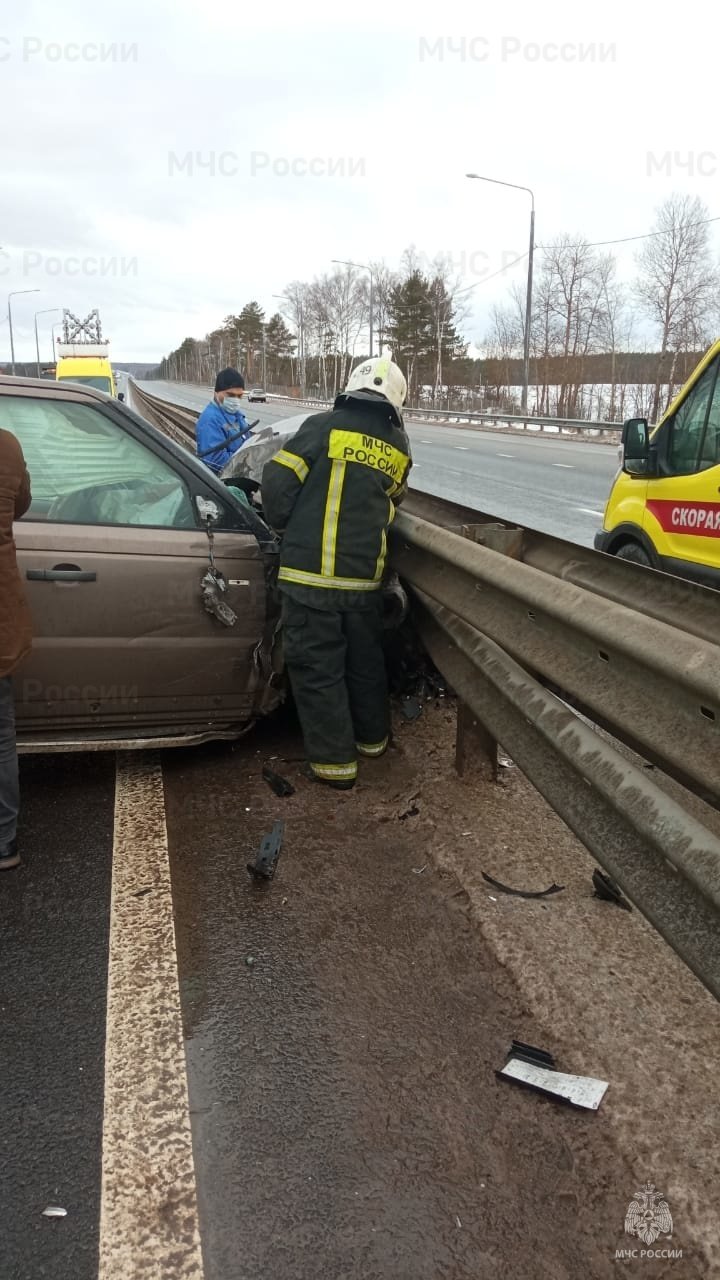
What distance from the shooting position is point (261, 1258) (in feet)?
5.55

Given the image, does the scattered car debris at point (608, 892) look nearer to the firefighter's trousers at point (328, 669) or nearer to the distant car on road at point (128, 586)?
the firefighter's trousers at point (328, 669)

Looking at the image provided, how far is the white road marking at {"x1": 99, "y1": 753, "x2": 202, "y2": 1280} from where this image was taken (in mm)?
1714

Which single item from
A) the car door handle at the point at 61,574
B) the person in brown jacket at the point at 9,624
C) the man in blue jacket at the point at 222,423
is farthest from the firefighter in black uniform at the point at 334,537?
the man in blue jacket at the point at 222,423

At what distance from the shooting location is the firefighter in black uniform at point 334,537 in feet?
12.2

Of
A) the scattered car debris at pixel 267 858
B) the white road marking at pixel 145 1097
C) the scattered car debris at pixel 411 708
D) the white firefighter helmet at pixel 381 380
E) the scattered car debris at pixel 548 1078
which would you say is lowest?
the white road marking at pixel 145 1097

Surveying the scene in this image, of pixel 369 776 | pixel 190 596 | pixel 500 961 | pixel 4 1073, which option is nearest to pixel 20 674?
pixel 190 596

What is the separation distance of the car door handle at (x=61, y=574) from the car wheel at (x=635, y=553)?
3674 millimetres

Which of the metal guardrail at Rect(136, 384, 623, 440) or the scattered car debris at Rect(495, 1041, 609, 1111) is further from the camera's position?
the metal guardrail at Rect(136, 384, 623, 440)

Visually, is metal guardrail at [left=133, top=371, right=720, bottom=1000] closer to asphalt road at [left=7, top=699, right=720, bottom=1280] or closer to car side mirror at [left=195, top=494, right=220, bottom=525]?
asphalt road at [left=7, top=699, right=720, bottom=1280]

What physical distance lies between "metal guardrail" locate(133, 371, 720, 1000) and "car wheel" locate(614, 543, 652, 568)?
8.74 ft

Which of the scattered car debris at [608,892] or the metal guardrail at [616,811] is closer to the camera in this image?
the metal guardrail at [616,811]

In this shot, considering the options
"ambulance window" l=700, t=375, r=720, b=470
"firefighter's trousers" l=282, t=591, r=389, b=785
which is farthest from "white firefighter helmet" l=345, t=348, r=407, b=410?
"ambulance window" l=700, t=375, r=720, b=470

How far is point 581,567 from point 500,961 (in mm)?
1235

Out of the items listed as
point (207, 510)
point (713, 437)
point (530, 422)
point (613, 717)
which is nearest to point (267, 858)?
point (613, 717)
